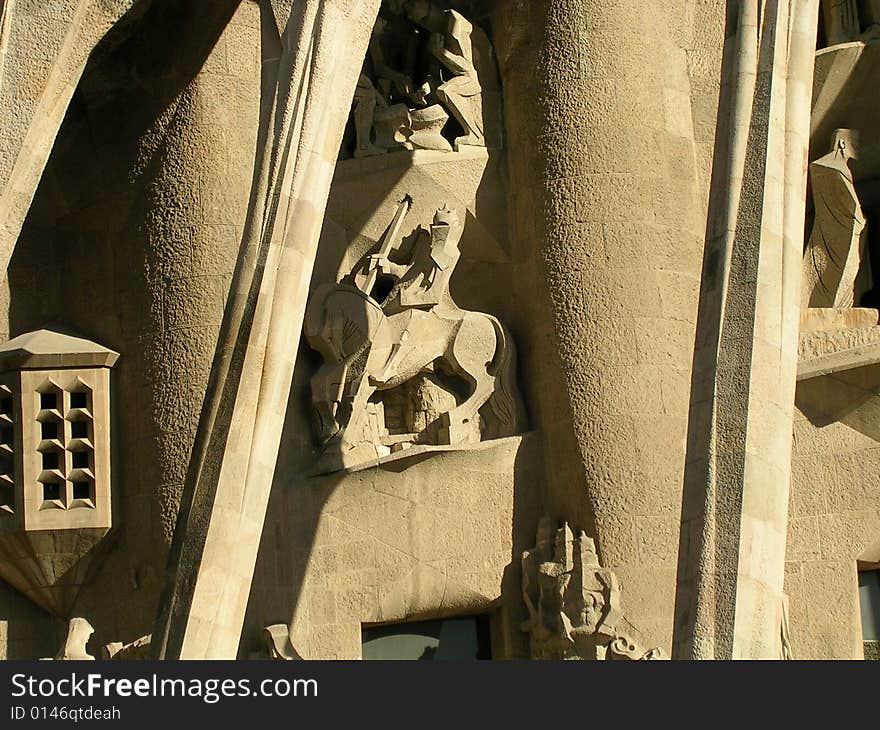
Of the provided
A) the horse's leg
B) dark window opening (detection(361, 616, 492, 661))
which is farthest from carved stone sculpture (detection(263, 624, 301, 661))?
the horse's leg

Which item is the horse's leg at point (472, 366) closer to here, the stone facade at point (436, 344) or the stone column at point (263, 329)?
the stone facade at point (436, 344)

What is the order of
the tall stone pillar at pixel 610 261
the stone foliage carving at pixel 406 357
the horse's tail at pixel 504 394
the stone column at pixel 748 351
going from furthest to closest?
1. the horse's tail at pixel 504 394
2. the stone foliage carving at pixel 406 357
3. the tall stone pillar at pixel 610 261
4. the stone column at pixel 748 351

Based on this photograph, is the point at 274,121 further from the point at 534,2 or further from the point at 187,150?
the point at 534,2

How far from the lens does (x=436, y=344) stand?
9.91 meters

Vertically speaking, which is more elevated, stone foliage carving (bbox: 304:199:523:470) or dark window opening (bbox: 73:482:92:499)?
stone foliage carving (bbox: 304:199:523:470)

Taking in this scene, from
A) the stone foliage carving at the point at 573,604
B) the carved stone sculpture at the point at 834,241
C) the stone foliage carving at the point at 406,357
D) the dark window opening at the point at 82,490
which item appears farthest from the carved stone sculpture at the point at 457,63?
the dark window opening at the point at 82,490

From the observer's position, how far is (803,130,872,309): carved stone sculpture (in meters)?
10.6

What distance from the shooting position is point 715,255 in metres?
7.58

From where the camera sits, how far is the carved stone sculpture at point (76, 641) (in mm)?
9195

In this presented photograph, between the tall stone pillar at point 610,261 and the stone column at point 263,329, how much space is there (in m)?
2.17

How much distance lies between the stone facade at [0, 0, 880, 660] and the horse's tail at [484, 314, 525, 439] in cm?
1

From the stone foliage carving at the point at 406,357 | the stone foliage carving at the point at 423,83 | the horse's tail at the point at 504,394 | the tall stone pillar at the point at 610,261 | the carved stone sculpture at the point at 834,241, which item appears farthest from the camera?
the carved stone sculpture at the point at 834,241

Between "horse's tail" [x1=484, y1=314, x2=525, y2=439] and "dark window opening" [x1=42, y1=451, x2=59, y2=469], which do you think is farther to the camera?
"horse's tail" [x1=484, y1=314, x2=525, y2=439]

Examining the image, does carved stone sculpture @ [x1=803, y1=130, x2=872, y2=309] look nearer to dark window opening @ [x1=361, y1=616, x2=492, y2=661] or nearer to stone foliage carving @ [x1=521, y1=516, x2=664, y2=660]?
stone foliage carving @ [x1=521, y1=516, x2=664, y2=660]
